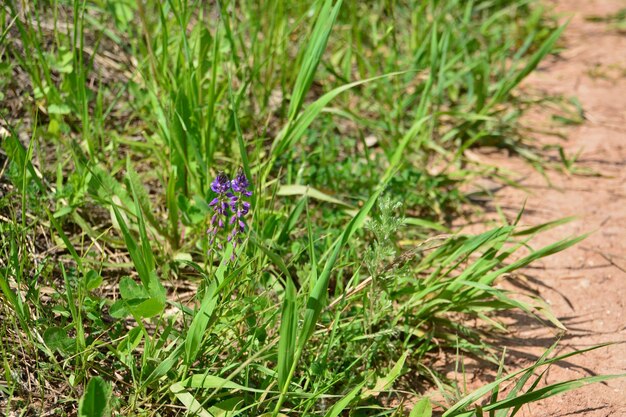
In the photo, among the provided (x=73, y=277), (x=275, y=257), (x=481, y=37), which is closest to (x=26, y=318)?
(x=73, y=277)

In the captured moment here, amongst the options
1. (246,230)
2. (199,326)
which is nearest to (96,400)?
(199,326)

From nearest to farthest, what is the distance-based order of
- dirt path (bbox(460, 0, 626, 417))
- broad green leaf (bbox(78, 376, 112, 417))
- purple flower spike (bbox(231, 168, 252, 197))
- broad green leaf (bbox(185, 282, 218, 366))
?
broad green leaf (bbox(78, 376, 112, 417)), broad green leaf (bbox(185, 282, 218, 366)), purple flower spike (bbox(231, 168, 252, 197)), dirt path (bbox(460, 0, 626, 417))

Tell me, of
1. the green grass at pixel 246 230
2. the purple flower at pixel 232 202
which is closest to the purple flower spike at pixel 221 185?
the purple flower at pixel 232 202

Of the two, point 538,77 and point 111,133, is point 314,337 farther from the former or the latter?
point 538,77

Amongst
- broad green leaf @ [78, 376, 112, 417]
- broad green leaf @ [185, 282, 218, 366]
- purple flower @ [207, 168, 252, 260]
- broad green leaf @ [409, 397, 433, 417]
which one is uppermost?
purple flower @ [207, 168, 252, 260]

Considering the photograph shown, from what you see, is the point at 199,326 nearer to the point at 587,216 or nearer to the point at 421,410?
the point at 421,410

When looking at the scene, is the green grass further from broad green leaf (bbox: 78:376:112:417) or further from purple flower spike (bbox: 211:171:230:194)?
purple flower spike (bbox: 211:171:230:194)

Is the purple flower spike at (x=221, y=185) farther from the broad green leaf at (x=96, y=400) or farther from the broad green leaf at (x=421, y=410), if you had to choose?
the broad green leaf at (x=421, y=410)

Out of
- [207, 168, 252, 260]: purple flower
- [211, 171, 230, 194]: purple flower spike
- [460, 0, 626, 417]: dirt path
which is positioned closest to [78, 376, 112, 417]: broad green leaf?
[207, 168, 252, 260]: purple flower
